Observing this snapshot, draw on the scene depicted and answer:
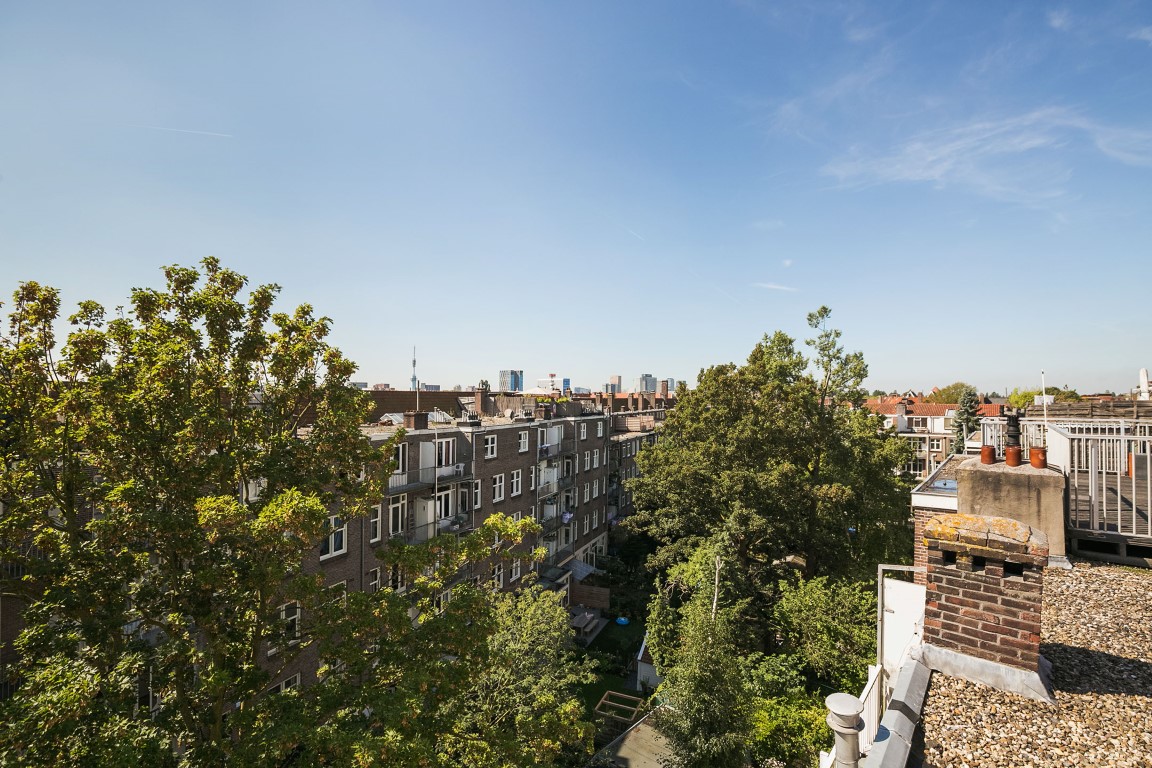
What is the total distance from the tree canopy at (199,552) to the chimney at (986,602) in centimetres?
743

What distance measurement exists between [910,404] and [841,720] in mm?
75531

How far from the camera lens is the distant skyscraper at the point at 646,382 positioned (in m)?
150

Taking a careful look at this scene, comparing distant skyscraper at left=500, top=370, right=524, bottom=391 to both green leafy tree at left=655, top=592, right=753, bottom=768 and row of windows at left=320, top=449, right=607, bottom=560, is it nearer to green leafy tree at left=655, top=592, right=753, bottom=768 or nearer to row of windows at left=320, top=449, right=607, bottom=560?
row of windows at left=320, top=449, right=607, bottom=560

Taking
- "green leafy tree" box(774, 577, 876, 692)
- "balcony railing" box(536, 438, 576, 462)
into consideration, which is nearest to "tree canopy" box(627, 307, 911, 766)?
"green leafy tree" box(774, 577, 876, 692)

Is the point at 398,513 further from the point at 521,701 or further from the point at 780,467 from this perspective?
the point at 780,467

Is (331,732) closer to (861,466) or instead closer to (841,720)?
(841,720)

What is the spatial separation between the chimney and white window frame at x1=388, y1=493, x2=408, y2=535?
67.5ft

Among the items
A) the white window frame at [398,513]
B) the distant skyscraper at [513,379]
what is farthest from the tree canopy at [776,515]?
the distant skyscraper at [513,379]

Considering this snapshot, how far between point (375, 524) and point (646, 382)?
449 ft

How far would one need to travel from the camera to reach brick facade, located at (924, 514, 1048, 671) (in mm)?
5168

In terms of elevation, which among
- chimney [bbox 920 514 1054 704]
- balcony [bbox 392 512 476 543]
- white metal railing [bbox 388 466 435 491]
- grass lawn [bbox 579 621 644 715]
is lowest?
grass lawn [bbox 579 621 644 715]

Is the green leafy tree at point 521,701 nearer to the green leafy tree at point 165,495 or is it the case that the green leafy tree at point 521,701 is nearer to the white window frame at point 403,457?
the green leafy tree at point 165,495

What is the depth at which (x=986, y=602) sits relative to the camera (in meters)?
5.39

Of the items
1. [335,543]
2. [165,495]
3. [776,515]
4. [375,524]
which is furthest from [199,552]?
[776,515]
